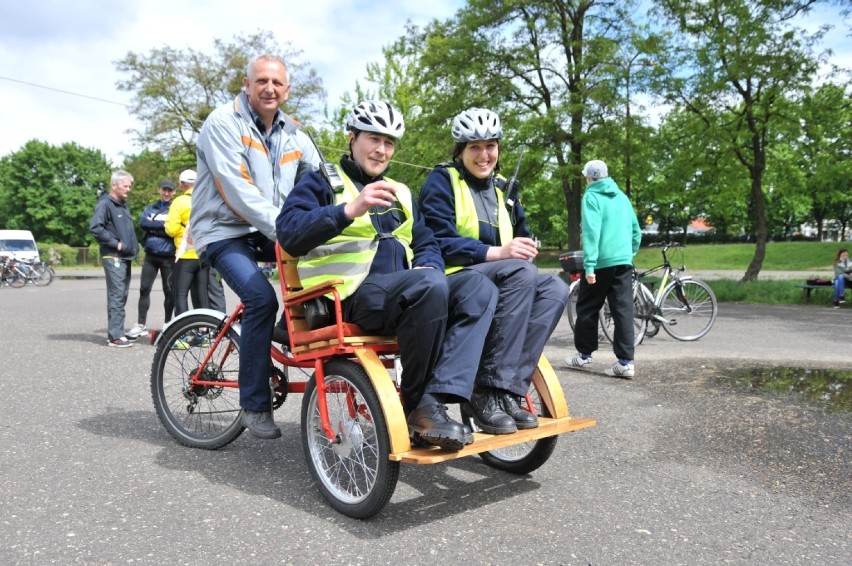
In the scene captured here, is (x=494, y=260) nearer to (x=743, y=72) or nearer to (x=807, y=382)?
(x=807, y=382)

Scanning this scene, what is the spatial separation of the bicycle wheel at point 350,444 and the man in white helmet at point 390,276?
7.6 inches

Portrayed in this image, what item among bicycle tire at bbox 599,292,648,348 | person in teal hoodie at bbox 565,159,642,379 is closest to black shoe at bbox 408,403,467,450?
person in teal hoodie at bbox 565,159,642,379

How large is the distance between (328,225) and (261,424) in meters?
1.24

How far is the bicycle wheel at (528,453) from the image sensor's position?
3.60m

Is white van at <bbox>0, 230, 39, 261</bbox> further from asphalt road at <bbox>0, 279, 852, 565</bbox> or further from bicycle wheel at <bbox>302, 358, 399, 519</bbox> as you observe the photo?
bicycle wheel at <bbox>302, 358, 399, 519</bbox>

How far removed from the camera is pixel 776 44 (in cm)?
1589

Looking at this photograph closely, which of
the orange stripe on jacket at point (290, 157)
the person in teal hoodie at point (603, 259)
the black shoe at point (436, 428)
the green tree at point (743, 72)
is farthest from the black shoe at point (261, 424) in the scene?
the green tree at point (743, 72)

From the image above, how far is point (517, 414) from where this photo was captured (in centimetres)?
336

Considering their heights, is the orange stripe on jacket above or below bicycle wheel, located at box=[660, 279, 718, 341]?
above

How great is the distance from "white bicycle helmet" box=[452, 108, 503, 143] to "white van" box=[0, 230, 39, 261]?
1479 inches

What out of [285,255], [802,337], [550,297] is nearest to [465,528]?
[550,297]

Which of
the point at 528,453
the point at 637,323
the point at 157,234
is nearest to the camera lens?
the point at 528,453

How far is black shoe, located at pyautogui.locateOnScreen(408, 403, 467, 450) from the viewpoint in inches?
115

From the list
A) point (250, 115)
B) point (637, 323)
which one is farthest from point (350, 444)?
point (637, 323)
